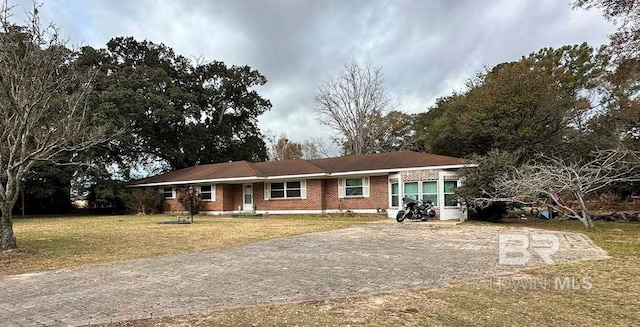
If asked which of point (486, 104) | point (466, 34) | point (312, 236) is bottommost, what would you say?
point (312, 236)

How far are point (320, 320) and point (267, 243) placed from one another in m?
7.04

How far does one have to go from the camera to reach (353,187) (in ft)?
73.6

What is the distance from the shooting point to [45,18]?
10.9 meters

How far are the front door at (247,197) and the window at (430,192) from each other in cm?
1093

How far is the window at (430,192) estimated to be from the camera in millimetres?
19125

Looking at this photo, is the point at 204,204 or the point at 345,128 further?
the point at 345,128

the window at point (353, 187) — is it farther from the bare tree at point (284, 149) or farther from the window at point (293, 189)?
the bare tree at point (284, 149)

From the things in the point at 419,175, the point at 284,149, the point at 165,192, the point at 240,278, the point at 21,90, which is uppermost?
the point at 284,149

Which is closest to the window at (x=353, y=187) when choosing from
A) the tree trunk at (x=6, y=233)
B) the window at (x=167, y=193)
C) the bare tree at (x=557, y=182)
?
the bare tree at (x=557, y=182)

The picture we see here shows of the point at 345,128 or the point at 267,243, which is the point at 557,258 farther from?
the point at 345,128

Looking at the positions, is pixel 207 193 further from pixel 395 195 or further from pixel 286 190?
pixel 395 195

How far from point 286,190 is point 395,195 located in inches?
267

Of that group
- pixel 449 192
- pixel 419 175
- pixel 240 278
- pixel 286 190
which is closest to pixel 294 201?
pixel 286 190

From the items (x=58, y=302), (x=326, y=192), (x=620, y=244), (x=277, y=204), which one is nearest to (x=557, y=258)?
(x=620, y=244)
